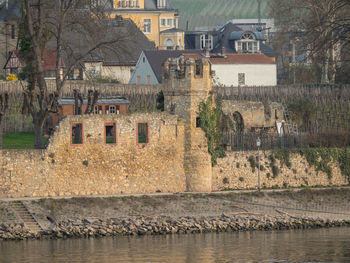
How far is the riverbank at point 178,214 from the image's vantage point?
48125 millimetres

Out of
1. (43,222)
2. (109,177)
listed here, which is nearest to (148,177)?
(109,177)

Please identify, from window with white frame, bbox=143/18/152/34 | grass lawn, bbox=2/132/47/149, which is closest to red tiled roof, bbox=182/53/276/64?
grass lawn, bbox=2/132/47/149

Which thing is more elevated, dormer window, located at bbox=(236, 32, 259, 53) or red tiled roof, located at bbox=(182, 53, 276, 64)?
dormer window, located at bbox=(236, 32, 259, 53)

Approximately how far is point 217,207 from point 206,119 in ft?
16.1

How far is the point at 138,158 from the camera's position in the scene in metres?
53.2

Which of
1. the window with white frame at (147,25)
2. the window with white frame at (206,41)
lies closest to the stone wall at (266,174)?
the window with white frame at (206,41)

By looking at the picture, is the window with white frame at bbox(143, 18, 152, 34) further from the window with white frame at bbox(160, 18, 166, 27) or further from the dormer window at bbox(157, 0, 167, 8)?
the dormer window at bbox(157, 0, 167, 8)

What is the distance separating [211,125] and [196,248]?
11.0 meters

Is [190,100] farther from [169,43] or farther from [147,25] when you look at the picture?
[147,25]

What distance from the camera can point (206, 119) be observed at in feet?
178

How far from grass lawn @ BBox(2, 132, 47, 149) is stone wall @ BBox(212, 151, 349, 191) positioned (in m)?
10.9

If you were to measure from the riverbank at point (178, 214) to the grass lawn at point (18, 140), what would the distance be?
30.6 ft

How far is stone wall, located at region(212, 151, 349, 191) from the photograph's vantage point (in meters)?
55.5

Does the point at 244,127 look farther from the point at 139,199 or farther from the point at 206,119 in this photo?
the point at 139,199
